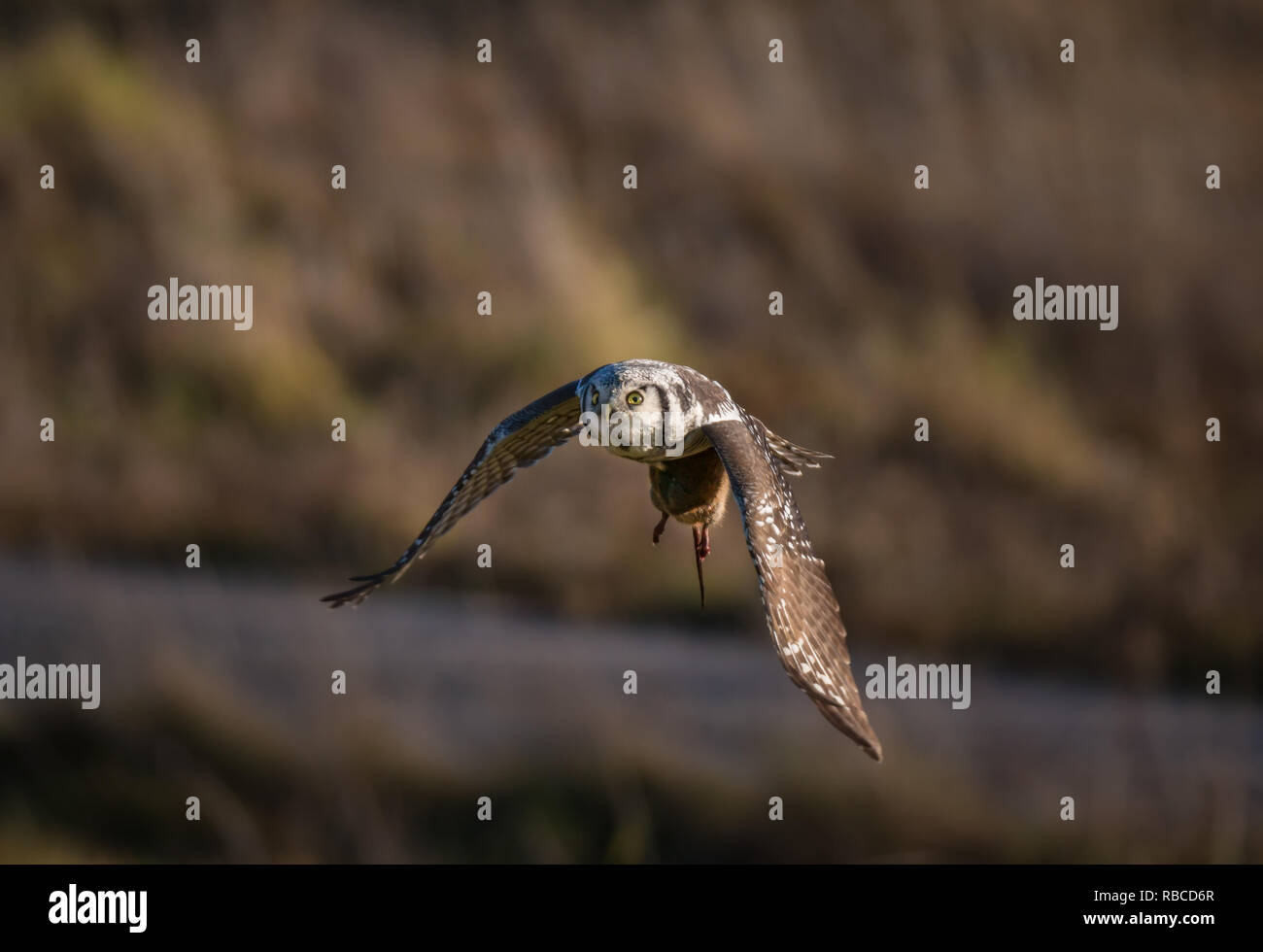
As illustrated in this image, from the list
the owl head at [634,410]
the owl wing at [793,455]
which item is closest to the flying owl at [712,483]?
the owl head at [634,410]

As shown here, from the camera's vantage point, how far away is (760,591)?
3.25 metres

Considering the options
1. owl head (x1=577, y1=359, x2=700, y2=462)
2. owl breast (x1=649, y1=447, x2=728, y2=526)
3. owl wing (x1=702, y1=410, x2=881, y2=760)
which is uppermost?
owl head (x1=577, y1=359, x2=700, y2=462)

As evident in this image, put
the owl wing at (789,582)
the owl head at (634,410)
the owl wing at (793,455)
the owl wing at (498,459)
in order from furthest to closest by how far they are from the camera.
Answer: the owl wing at (793,455) → the owl wing at (498,459) → the owl head at (634,410) → the owl wing at (789,582)

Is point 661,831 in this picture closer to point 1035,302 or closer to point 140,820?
point 140,820

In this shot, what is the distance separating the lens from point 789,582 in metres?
3.41

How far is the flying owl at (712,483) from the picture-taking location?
3.27 metres

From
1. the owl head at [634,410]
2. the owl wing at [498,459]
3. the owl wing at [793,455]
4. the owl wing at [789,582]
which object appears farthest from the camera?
the owl wing at [793,455]

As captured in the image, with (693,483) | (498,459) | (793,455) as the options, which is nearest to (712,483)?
(693,483)

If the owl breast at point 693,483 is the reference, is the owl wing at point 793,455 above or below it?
above

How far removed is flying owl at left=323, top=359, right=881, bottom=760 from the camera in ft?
10.7

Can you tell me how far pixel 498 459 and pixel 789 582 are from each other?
101cm

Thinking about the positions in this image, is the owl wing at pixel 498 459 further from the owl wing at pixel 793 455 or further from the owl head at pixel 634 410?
the owl wing at pixel 793 455

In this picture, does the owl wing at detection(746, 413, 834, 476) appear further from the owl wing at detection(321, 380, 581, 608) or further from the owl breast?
the owl wing at detection(321, 380, 581, 608)

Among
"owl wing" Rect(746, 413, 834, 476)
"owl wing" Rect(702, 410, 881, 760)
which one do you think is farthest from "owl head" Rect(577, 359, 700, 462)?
"owl wing" Rect(746, 413, 834, 476)
